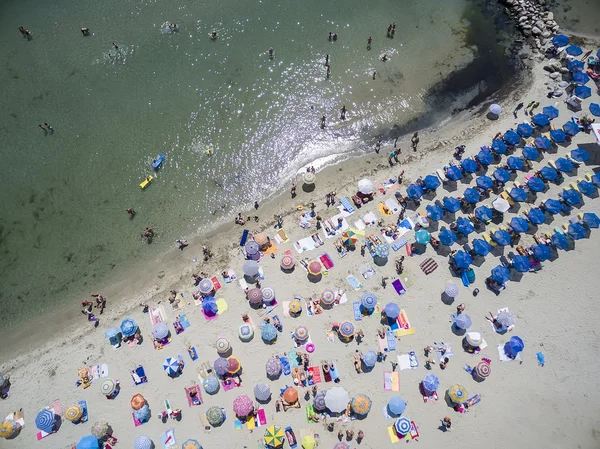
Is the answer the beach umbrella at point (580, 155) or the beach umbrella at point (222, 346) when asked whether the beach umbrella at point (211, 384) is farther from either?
the beach umbrella at point (580, 155)

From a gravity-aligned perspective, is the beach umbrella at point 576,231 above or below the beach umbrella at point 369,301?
below

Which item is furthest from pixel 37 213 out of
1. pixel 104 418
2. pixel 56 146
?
pixel 104 418

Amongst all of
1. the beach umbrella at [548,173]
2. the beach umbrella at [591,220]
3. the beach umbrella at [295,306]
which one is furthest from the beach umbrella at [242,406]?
the beach umbrella at [548,173]

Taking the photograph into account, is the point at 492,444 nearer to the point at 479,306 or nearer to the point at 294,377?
the point at 479,306

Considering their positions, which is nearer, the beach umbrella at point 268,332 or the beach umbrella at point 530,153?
the beach umbrella at point 268,332

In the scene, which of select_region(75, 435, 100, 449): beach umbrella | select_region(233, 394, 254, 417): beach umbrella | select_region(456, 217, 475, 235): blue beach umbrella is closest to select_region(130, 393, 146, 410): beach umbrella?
select_region(75, 435, 100, 449): beach umbrella

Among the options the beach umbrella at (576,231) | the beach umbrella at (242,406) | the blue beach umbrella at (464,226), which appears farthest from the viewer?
the beach umbrella at (576,231)

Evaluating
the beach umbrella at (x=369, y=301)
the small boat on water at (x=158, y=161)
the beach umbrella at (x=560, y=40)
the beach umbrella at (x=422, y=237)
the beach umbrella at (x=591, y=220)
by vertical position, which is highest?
the small boat on water at (x=158, y=161)

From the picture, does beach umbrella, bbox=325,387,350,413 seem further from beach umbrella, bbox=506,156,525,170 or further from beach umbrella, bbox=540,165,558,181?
beach umbrella, bbox=540,165,558,181
